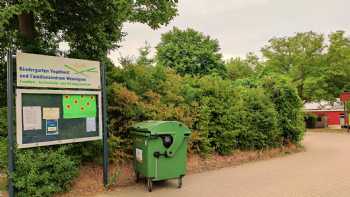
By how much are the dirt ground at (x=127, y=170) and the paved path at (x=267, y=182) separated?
30 centimetres

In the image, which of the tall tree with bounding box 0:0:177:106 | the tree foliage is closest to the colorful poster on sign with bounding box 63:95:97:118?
the tall tree with bounding box 0:0:177:106

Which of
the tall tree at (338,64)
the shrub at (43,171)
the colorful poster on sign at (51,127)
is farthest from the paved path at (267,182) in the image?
the tall tree at (338,64)

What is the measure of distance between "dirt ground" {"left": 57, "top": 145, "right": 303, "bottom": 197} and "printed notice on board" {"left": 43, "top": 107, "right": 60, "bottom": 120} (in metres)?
1.40

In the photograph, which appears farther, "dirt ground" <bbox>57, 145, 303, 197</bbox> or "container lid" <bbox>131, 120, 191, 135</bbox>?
"dirt ground" <bbox>57, 145, 303, 197</bbox>

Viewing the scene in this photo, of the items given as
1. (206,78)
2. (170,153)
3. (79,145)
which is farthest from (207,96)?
(79,145)

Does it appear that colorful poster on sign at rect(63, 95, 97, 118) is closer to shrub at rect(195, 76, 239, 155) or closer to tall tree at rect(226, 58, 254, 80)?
shrub at rect(195, 76, 239, 155)

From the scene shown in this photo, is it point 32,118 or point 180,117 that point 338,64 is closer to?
point 180,117

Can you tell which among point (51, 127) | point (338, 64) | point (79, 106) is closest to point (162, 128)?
point (79, 106)

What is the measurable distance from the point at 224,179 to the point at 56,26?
6.08 metres

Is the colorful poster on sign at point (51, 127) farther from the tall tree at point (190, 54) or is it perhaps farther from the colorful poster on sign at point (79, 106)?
the tall tree at point (190, 54)

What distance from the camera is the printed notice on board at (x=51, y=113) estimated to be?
513 cm

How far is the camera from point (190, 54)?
20.2 m

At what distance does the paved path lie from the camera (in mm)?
5504

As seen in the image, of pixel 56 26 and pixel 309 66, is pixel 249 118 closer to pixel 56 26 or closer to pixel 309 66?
pixel 56 26
